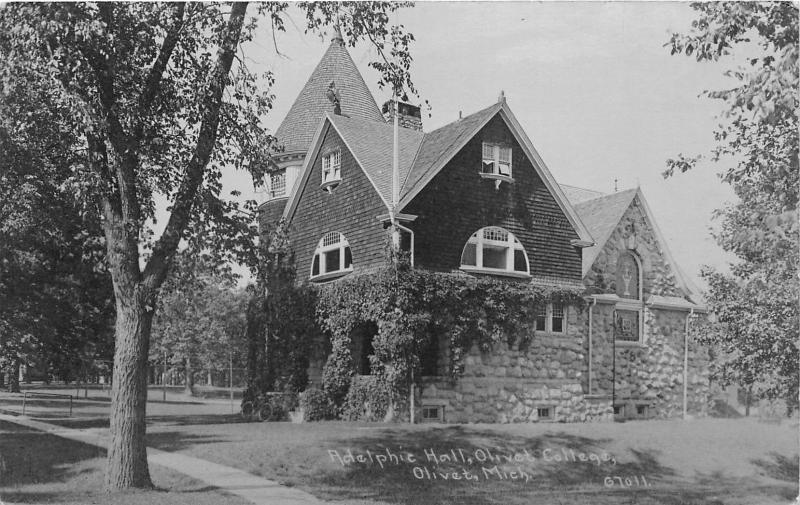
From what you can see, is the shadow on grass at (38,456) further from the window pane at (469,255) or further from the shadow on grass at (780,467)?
the shadow on grass at (780,467)

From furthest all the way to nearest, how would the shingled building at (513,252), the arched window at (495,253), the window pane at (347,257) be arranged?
the window pane at (347,257) < the arched window at (495,253) < the shingled building at (513,252)

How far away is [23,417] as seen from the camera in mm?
29766

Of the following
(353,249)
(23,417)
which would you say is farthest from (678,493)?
(23,417)

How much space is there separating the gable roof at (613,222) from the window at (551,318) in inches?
76.8

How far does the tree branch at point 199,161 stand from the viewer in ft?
46.6

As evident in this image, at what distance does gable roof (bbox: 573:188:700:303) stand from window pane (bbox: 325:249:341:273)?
8.36 metres

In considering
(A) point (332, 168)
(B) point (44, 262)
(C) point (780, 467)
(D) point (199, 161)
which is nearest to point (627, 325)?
(C) point (780, 467)

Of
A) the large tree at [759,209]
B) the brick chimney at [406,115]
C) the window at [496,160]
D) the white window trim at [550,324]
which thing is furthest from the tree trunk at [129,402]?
the brick chimney at [406,115]

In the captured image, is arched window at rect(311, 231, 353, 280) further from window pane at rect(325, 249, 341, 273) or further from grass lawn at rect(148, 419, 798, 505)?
grass lawn at rect(148, 419, 798, 505)

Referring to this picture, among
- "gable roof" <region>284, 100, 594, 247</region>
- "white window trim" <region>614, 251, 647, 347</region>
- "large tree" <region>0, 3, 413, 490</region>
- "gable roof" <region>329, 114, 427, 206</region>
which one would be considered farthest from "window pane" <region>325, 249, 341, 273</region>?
"large tree" <region>0, 3, 413, 490</region>

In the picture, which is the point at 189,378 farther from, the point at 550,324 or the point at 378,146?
the point at 550,324

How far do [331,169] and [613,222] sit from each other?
980cm

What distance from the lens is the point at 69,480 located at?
15.4 meters

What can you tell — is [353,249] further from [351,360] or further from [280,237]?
[280,237]
